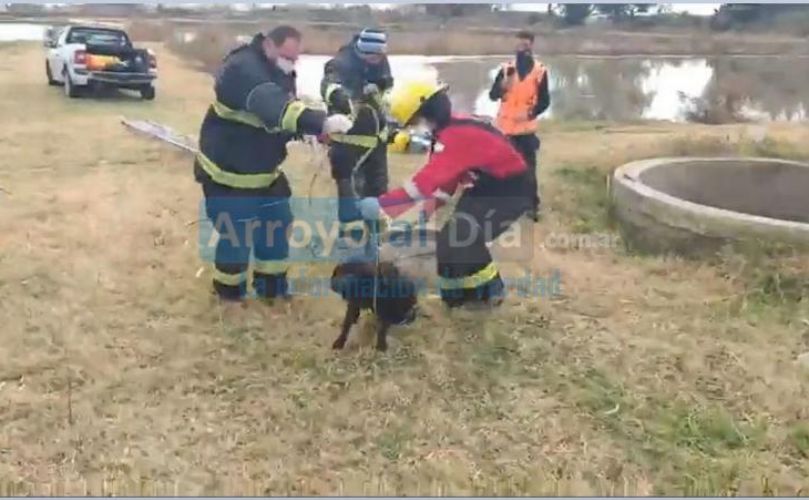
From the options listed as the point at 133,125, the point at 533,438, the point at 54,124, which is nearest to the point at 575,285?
the point at 533,438

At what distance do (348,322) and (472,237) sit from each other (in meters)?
0.85

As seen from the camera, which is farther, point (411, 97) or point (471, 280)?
point (471, 280)

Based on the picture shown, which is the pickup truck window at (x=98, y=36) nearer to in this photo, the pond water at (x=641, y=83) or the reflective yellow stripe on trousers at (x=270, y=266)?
the pond water at (x=641, y=83)

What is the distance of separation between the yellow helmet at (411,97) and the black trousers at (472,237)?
1.97 feet

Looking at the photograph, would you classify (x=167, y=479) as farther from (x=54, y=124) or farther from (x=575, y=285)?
(x=54, y=124)

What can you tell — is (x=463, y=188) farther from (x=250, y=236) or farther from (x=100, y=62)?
(x=100, y=62)

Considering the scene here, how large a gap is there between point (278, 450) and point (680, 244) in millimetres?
3341

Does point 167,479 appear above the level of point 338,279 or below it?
below

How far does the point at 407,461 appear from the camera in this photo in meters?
3.42

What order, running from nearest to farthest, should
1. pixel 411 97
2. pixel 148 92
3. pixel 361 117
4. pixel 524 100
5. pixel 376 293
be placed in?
pixel 376 293
pixel 411 97
pixel 361 117
pixel 524 100
pixel 148 92

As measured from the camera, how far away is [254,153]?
15.0 ft

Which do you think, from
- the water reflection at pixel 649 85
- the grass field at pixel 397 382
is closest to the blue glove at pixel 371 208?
the grass field at pixel 397 382

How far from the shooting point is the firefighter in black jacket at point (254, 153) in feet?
14.1

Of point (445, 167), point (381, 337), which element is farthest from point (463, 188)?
point (381, 337)
